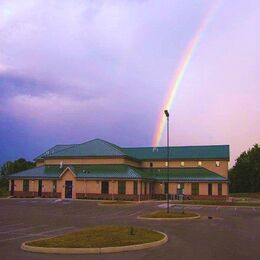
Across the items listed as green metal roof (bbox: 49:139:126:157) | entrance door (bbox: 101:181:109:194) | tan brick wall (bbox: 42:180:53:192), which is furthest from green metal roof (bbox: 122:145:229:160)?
tan brick wall (bbox: 42:180:53:192)

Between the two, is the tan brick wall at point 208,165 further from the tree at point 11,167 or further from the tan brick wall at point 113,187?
the tree at point 11,167

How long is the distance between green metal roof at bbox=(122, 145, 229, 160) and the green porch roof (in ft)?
13.2

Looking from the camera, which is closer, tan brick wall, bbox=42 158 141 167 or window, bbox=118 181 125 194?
window, bbox=118 181 125 194

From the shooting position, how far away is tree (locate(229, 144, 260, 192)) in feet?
415

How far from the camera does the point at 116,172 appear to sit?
73.0m

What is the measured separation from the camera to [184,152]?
85062mm

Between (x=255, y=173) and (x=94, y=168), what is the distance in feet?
212

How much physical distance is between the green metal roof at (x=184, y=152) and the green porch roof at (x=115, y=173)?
403 cm

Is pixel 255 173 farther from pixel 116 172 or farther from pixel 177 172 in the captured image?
pixel 116 172

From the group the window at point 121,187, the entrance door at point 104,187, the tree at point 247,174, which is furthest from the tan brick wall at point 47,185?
the tree at point 247,174

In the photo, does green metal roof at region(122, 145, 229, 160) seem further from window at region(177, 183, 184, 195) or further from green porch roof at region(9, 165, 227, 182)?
window at region(177, 183, 184, 195)

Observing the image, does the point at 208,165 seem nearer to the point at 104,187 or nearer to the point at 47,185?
the point at 104,187

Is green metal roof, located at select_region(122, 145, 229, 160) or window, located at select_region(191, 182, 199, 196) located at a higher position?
green metal roof, located at select_region(122, 145, 229, 160)

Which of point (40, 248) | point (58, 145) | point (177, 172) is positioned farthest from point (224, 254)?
point (58, 145)
